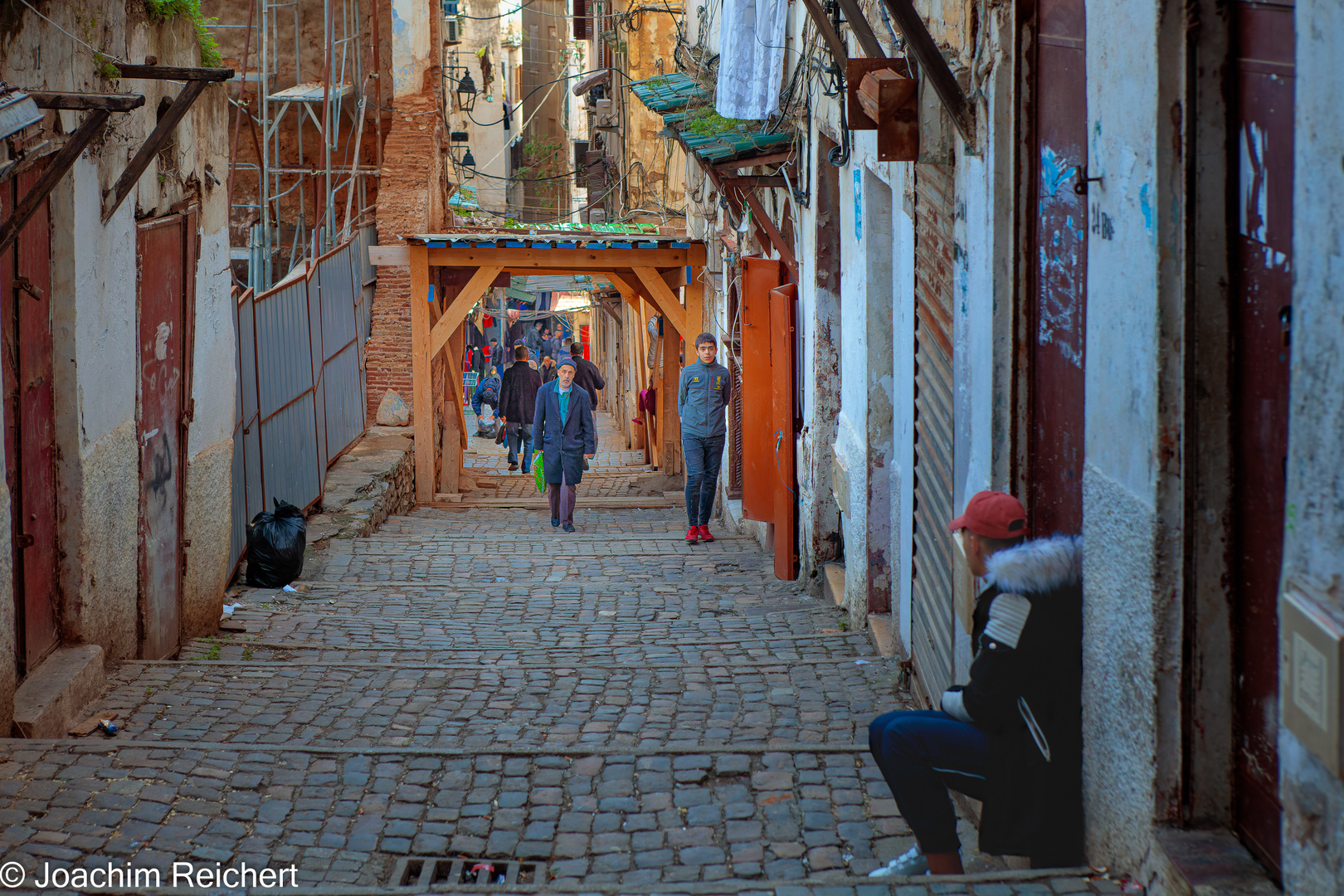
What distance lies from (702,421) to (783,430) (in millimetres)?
1984

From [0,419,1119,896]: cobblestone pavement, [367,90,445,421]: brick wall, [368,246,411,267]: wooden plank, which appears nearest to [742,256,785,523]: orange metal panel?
[0,419,1119,896]: cobblestone pavement

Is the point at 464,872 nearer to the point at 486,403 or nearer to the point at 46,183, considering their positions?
the point at 46,183

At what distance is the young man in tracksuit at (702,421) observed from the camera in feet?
34.9

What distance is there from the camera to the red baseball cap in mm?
3307

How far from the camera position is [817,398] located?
7.91 metres

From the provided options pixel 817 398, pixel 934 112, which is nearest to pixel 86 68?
pixel 934 112

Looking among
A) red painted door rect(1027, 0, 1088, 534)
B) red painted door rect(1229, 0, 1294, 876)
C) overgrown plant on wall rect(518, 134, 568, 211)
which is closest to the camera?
red painted door rect(1229, 0, 1294, 876)

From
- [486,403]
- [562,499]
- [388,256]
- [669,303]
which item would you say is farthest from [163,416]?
[486,403]

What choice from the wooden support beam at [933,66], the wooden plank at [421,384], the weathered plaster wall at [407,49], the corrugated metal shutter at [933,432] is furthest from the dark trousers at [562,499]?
the weathered plaster wall at [407,49]

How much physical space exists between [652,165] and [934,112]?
58.7 feet

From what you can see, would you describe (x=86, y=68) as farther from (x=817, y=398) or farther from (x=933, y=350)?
(x=817, y=398)

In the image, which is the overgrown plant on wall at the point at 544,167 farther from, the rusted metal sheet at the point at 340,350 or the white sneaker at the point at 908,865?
the white sneaker at the point at 908,865

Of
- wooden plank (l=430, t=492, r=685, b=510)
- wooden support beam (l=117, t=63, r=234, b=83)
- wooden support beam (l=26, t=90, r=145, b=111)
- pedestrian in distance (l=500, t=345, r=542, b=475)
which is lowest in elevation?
wooden plank (l=430, t=492, r=685, b=510)

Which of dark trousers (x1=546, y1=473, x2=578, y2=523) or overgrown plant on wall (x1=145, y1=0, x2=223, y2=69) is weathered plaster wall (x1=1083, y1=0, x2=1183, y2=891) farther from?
dark trousers (x1=546, y1=473, x2=578, y2=523)
